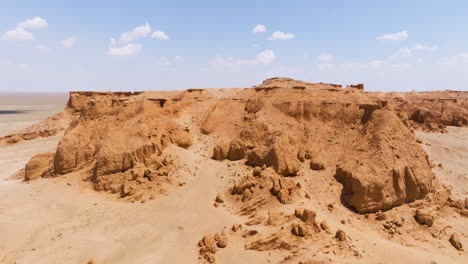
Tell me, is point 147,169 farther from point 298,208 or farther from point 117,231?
point 298,208

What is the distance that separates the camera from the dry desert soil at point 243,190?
418 inches

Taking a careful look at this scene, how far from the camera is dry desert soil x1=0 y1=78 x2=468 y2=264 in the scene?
10617 millimetres

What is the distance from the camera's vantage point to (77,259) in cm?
1030

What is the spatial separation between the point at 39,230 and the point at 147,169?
526cm

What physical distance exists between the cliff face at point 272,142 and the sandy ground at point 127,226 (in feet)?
3.62

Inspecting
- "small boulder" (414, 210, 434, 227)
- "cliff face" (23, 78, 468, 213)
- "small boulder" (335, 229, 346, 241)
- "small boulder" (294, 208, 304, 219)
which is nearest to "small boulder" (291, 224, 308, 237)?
"small boulder" (294, 208, 304, 219)

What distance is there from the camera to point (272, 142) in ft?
53.7

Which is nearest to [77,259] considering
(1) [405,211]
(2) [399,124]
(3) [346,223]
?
(3) [346,223]

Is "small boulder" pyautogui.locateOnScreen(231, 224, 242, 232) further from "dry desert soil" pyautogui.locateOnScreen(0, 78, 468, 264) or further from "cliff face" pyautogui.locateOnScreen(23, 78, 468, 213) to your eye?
"cliff face" pyautogui.locateOnScreen(23, 78, 468, 213)

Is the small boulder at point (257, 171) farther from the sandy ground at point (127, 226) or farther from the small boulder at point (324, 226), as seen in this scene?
the small boulder at point (324, 226)

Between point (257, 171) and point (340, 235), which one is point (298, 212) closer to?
point (340, 235)

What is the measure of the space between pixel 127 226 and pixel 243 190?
A: 17.1 ft

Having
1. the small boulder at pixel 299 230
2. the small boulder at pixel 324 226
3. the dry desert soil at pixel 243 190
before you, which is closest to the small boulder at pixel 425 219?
the dry desert soil at pixel 243 190

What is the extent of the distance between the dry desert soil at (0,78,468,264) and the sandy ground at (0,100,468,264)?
58 millimetres
